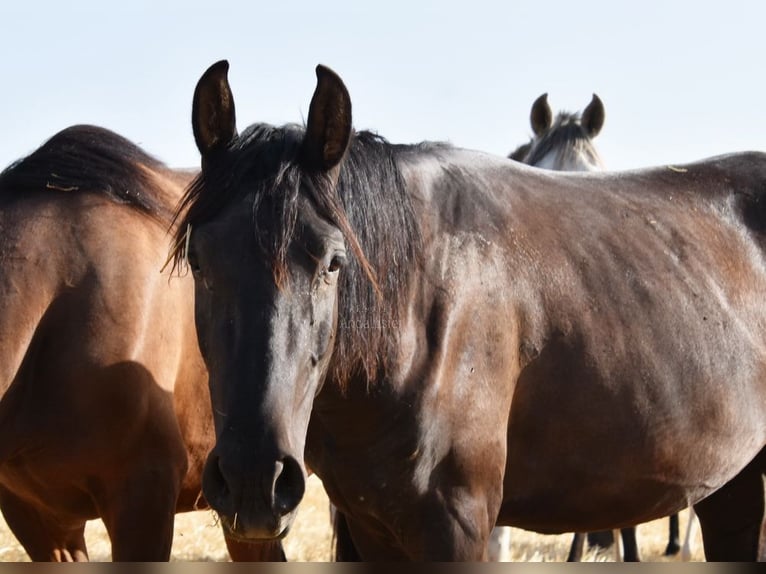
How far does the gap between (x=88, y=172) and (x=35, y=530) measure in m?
1.43

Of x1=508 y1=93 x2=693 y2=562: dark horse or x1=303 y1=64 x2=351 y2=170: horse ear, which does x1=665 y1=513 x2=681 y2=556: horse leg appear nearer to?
x1=508 y1=93 x2=693 y2=562: dark horse

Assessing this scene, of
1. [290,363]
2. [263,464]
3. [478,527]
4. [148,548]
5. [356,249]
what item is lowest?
[148,548]

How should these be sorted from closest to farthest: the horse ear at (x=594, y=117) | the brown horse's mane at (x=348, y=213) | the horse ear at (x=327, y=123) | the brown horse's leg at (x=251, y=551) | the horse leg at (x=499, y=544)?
the brown horse's mane at (x=348, y=213)
the horse ear at (x=327, y=123)
the brown horse's leg at (x=251, y=551)
the horse leg at (x=499, y=544)
the horse ear at (x=594, y=117)

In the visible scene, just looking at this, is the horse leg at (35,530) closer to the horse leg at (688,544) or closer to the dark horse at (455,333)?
the dark horse at (455,333)

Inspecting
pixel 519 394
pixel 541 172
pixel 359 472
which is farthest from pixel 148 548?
pixel 541 172

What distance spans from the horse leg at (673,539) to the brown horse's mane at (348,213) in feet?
18.3

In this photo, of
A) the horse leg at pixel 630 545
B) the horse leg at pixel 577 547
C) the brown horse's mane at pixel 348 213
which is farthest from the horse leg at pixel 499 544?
the brown horse's mane at pixel 348 213

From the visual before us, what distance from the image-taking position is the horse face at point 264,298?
299cm

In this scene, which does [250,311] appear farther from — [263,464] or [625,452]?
[625,452]

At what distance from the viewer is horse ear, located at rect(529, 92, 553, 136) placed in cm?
938

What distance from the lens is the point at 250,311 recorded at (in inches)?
123

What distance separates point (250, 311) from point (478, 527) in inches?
41.4

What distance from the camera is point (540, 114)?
30.8ft

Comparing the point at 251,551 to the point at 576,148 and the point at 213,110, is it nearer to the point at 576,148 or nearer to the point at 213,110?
the point at 213,110
